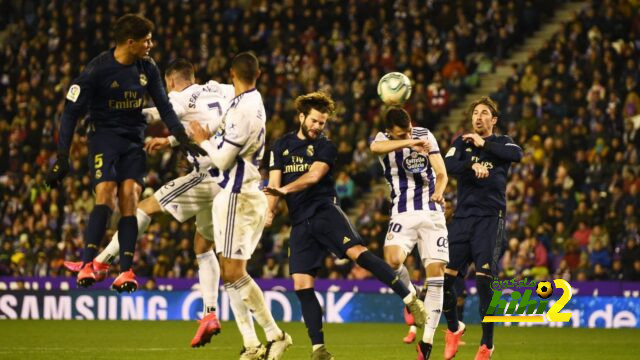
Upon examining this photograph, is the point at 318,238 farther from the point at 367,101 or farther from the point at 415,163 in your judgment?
the point at 367,101

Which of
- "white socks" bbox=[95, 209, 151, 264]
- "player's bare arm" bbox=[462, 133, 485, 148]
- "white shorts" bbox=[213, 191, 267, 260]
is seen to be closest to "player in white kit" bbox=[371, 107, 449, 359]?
"player's bare arm" bbox=[462, 133, 485, 148]

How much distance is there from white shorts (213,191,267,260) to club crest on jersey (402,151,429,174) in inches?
87.1

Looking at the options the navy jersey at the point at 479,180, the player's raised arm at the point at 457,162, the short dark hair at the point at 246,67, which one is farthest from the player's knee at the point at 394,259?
the short dark hair at the point at 246,67

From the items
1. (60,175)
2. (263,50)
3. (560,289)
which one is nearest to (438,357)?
(60,175)

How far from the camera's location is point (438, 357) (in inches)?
503

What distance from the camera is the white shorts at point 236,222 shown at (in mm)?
10438

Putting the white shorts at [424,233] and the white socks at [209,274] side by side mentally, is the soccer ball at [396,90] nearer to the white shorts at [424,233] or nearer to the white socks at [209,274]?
the white shorts at [424,233]

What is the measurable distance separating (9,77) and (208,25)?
5142 millimetres

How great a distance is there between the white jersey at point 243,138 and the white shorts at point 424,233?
84.4 inches

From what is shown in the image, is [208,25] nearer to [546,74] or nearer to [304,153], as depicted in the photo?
[546,74]

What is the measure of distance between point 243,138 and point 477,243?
9.55ft

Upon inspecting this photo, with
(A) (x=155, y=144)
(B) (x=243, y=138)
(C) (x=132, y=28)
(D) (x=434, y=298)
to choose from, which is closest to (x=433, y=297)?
(D) (x=434, y=298)

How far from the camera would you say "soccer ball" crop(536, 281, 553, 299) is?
59.5 feet

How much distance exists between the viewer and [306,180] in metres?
11.1
